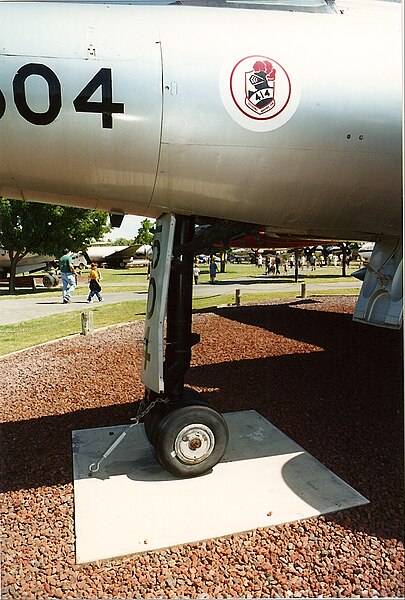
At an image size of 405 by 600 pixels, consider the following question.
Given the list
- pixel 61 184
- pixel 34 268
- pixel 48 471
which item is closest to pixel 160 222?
pixel 61 184

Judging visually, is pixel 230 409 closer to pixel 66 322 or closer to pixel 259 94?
pixel 259 94

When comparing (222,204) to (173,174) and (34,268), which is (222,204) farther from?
(34,268)

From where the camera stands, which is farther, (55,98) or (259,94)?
(259,94)

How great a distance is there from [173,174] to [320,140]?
115cm

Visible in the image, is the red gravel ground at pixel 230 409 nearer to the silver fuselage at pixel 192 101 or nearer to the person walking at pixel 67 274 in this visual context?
the silver fuselage at pixel 192 101

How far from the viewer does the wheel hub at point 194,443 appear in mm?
4004

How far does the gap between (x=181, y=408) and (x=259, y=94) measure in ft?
8.58

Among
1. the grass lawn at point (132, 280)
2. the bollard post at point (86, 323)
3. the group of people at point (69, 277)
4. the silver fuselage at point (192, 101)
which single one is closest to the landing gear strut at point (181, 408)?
the silver fuselage at point (192, 101)

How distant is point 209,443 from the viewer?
13.5ft

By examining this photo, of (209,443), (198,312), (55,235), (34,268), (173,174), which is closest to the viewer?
(173,174)

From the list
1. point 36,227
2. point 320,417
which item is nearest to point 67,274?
point 36,227

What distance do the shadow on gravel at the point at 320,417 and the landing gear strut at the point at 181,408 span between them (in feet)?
3.39

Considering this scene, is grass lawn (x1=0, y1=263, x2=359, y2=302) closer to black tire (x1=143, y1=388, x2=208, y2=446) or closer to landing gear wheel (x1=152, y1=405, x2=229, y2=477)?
black tire (x1=143, y1=388, x2=208, y2=446)

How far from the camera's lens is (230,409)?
5824 millimetres
